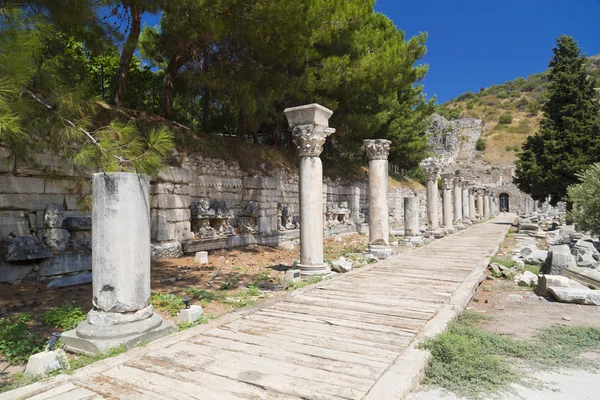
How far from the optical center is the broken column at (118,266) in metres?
3.88

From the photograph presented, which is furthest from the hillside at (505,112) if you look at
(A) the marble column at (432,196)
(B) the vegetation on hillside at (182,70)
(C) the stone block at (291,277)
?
(C) the stone block at (291,277)

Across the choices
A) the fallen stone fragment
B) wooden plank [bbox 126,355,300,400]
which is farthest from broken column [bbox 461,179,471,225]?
wooden plank [bbox 126,355,300,400]

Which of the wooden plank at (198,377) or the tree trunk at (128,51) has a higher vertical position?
the tree trunk at (128,51)

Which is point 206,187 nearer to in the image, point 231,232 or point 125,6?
point 231,232

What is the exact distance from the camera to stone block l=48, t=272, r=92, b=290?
679cm

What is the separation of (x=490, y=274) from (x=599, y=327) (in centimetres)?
400

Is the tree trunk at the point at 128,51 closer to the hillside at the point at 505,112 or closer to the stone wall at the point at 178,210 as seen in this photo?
the stone wall at the point at 178,210

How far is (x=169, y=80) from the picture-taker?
12492 mm

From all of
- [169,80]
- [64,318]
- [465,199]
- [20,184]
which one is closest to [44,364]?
[64,318]

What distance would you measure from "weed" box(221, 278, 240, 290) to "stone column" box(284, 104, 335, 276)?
133 centimetres

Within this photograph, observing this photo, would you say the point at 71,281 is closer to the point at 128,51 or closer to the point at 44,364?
the point at 44,364

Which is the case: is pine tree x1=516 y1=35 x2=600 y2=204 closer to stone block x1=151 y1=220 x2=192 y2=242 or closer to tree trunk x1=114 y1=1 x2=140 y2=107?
stone block x1=151 y1=220 x2=192 y2=242

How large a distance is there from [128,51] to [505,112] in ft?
265

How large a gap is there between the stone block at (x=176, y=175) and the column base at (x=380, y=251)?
5504 millimetres
